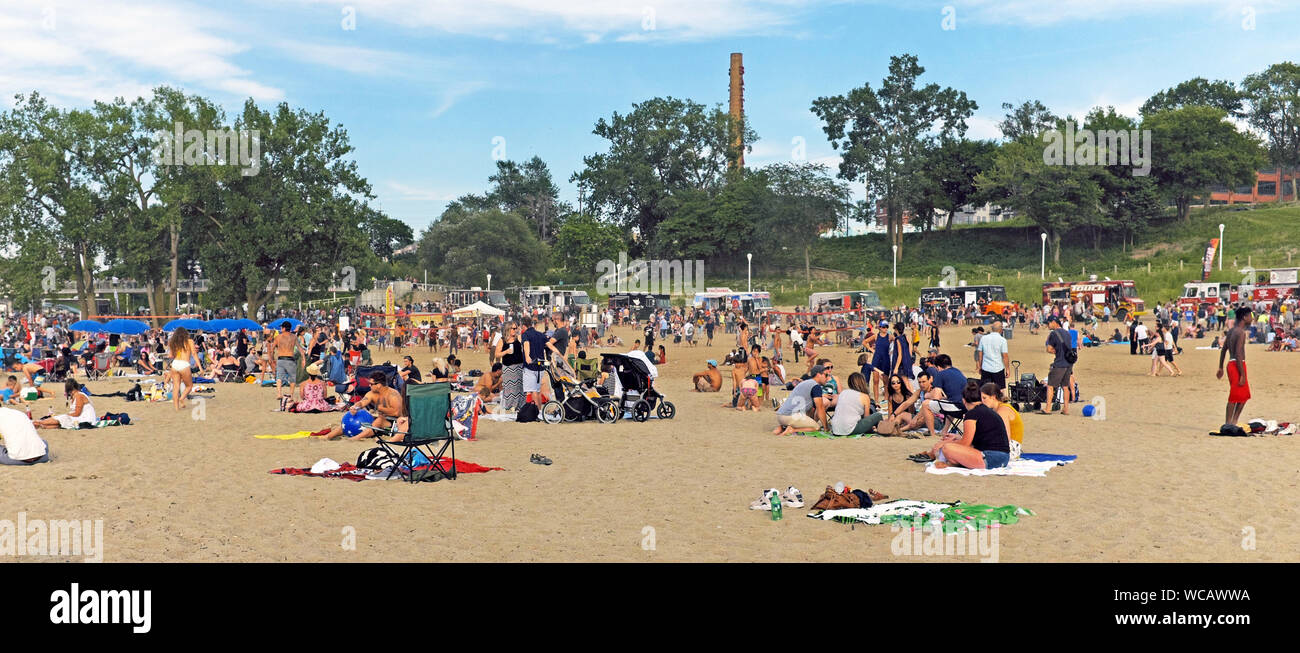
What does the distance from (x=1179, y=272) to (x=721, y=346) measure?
103ft

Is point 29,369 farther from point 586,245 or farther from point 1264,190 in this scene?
point 1264,190

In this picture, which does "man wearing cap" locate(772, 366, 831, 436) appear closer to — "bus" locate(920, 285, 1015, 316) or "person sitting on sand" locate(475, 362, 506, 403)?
"person sitting on sand" locate(475, 362, 506, 403)

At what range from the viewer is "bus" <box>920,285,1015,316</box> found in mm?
46438

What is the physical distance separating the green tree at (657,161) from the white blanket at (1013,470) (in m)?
68.2

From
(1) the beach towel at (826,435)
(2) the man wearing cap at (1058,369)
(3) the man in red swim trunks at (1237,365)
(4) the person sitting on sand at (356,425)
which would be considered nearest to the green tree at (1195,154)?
(2) the man wearing cap at (1058,369)

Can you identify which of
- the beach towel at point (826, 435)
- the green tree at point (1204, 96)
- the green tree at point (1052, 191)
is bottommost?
the beach towel at point (826, 435)

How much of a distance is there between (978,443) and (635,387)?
5.67m

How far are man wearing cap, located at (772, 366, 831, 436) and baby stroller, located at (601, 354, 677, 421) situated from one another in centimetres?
207

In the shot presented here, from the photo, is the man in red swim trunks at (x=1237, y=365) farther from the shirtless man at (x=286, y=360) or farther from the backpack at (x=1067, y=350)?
the shirtless man at (x=286, y=360)

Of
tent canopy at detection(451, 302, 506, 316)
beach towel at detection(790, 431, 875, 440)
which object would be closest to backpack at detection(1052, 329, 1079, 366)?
beach towel at detection(790, 431, 875, 440)

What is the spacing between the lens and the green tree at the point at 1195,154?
62.3 metres

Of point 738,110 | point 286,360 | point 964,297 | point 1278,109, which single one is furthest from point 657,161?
point 286,360
